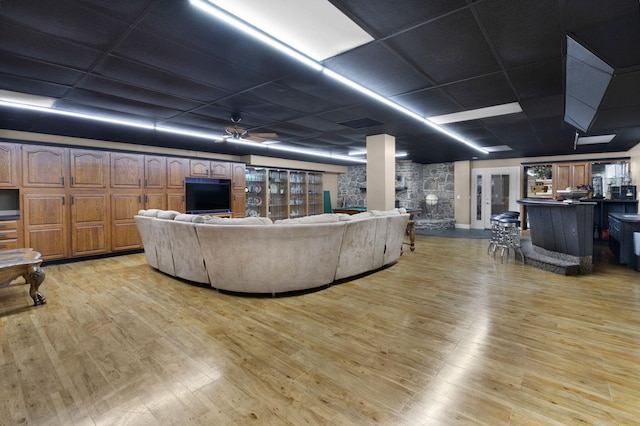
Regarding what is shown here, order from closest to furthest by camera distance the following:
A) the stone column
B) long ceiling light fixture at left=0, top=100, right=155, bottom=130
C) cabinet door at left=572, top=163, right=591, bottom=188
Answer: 1. long ceiling light fixture at left=0, top=100, right=155, bottom=130
2. the stone column
3. cabinet door at left=572, top=163, right=591, bottom=188

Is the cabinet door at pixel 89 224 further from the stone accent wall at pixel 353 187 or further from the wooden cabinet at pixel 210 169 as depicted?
the stone accent wall at pixel 353 187

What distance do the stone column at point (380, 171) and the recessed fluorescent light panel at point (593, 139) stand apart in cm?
441

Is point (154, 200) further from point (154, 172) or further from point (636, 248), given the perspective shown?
point (636, 248)

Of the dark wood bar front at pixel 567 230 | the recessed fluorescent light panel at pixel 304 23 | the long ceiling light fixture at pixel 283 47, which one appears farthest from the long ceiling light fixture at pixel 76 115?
the dark wood bar front at pixel 567 230

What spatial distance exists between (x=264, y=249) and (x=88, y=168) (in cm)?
468

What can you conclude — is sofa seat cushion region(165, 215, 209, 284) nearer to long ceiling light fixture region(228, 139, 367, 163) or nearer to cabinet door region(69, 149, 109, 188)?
cabinet door region(69, 149, 109, 188)

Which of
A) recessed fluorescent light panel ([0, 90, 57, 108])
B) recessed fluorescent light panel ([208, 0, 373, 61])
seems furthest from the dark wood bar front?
recessed fluorescent light panel ([0, 90, 57, 108])

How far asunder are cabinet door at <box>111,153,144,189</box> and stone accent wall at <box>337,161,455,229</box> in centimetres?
788

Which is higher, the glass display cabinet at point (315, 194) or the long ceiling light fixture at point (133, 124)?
the long ceiling light fixture at point (133, 124)

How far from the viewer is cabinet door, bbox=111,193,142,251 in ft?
19.7

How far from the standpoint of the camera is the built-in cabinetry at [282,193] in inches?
364

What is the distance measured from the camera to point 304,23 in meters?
2.38

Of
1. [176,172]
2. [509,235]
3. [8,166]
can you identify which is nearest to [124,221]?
[176,172]

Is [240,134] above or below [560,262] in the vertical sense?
above
